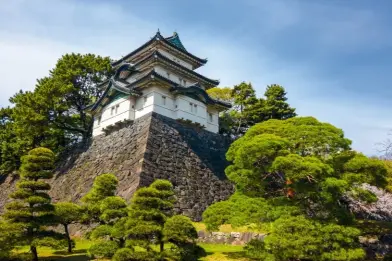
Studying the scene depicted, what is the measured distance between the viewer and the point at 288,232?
33.6 ft

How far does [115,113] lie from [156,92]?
12.4 feet

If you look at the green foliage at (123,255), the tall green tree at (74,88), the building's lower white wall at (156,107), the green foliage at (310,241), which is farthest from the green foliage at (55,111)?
the green foliage at (310,241)

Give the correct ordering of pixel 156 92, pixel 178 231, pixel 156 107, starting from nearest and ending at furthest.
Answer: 1. pixel 178 231
2. pixel 156 107
3. pixel 156 92

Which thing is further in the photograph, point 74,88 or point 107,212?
point 74,88

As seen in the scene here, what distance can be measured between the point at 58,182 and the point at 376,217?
20.8 metres

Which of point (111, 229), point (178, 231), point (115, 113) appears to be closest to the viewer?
point (178, 231)

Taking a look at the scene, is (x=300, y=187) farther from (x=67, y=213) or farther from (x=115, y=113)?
(x=115, y=113)

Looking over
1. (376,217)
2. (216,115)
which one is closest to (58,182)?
(216,115)

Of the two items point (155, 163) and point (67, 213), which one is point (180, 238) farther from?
point (155, 163)

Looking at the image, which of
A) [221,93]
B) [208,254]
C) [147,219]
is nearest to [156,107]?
[208,254]

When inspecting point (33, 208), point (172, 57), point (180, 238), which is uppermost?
point (172, 57)

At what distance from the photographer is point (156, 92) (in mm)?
21562

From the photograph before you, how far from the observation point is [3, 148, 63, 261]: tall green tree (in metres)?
10.9

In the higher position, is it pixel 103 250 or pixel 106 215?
pixel 106 215
